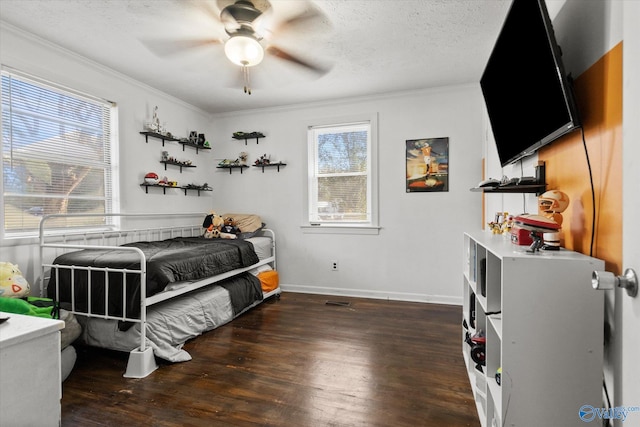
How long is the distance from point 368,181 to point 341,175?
36 cm

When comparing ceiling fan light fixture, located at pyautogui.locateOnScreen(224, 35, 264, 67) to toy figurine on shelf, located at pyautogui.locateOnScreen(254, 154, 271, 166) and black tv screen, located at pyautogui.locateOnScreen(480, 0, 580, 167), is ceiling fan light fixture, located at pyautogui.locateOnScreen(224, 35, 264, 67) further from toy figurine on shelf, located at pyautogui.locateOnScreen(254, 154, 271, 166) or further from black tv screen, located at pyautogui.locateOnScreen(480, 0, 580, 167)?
toy figurine on shelf, located at pyautogui.locateOnScreen(254, 154, 271, 166)

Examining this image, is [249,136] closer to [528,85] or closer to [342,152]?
[342,152]

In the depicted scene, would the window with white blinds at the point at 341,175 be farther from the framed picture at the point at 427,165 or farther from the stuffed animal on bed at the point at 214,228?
the stuffed animal on bed at the point at 214,228

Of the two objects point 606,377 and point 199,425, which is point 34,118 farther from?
point 606,377

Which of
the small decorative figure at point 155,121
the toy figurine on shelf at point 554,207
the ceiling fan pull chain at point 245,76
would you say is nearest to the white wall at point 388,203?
the ceiling fan pull chain at point 245,76

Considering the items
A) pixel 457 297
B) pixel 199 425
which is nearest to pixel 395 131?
pixel 457 297

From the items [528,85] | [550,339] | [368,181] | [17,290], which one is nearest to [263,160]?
[368,181]

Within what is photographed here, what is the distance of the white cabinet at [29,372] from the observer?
0.82 m

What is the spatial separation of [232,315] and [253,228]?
131 cm

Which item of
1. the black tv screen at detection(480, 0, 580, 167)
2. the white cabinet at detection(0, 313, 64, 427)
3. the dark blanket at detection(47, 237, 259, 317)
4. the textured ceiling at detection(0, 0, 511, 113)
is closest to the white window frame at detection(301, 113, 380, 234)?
the textured ceiling at detection(0, 0, 511, 113)

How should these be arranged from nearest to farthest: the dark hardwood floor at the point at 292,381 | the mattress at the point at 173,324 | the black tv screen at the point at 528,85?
the black tv screen at the point at 528,85
the dark hardwood floor at the point at 292,381
the mattress at the point at 173,324

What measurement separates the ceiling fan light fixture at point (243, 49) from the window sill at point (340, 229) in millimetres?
2227

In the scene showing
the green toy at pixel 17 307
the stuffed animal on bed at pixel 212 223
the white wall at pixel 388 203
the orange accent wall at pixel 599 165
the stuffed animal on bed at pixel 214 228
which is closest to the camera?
the orange accent wall at pixel 599 165

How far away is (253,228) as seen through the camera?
4.17 meters
